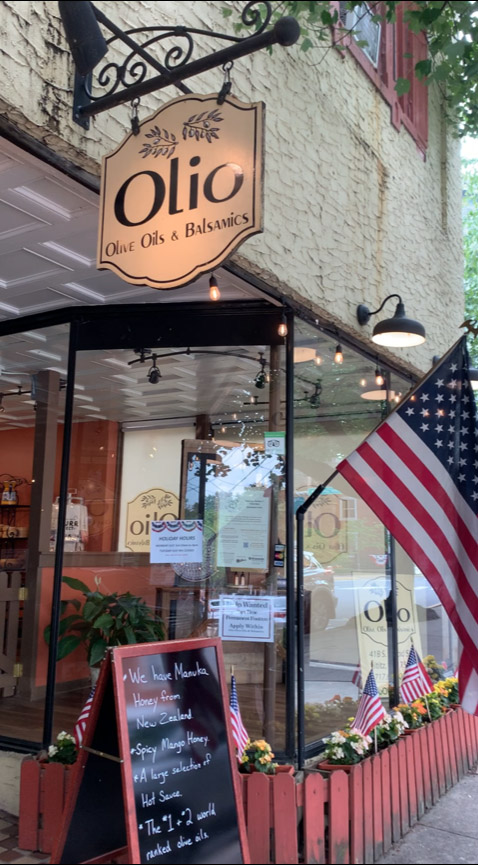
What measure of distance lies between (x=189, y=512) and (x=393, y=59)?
17.5ft

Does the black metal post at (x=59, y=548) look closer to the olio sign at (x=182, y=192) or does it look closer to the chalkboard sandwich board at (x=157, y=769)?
the chalkboard sandwich board at (x=157, y=769)

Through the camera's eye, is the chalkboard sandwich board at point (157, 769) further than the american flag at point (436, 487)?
No

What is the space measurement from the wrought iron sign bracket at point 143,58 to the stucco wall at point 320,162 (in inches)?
4.5

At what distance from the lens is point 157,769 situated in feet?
10.5

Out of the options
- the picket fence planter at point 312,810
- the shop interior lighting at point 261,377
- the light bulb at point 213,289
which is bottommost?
the picket fence planter at point 312,810

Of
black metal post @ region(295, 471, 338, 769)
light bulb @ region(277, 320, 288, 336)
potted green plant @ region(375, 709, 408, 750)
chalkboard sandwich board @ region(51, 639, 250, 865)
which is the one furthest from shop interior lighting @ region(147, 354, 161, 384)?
potted green plant @ region(375, 709, 408, 750)

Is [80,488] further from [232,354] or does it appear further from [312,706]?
[312,706]

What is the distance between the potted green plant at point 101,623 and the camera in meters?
4.98

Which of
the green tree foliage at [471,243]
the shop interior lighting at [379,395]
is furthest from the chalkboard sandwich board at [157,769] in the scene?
the green tree foliage at [471,243]

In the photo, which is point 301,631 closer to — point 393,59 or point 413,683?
point 413,683

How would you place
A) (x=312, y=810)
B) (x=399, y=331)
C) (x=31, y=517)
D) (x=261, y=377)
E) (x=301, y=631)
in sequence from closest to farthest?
(x=312, y=810), (x=301, y=631), (x=261, y=377), (x=399, y=331), (x=31, y=517)

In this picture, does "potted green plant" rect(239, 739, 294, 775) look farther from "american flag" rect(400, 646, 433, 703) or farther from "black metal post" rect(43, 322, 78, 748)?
"american flag" rect(400, 646, 433, 703)

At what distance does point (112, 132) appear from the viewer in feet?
12.4

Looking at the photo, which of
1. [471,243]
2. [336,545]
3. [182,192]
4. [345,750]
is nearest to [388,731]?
[345,750]
